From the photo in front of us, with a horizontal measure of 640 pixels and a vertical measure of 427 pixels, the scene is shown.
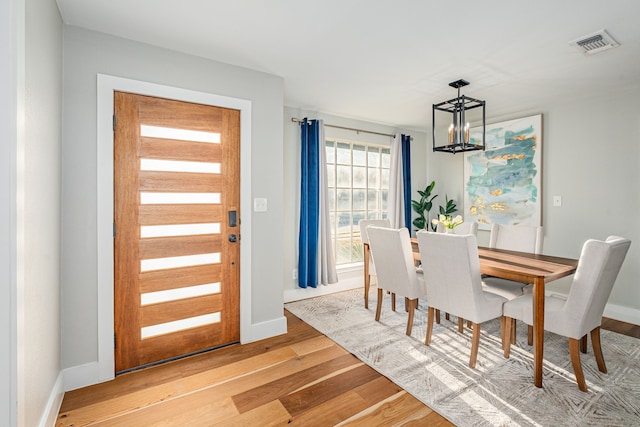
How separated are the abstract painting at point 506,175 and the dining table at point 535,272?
1411 mm

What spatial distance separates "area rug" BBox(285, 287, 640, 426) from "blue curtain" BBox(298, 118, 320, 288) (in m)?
0.79

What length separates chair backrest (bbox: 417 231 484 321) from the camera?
2211 millimetres

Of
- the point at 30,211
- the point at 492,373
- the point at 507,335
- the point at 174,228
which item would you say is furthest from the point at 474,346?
the point at 30,211

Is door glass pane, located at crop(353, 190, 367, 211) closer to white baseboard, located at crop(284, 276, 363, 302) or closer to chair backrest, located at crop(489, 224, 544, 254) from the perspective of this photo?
white baseboard, located at crop(284, 276, 363, 302)

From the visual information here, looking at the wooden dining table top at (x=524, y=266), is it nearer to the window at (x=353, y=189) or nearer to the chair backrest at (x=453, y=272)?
the chair backrest at (x=453, y=272)

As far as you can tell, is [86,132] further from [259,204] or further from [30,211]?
[259,204]

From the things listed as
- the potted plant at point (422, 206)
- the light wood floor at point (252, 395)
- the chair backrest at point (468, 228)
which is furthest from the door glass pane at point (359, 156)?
the light wood floor at point (252, 395)

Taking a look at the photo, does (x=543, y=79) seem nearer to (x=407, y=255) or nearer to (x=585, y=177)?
(x=585, y=177)

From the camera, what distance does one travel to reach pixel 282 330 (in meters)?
2.94

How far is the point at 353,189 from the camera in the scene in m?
4.54

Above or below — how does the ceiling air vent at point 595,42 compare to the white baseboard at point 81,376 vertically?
above

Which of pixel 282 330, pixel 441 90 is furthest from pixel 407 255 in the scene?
pixel 441 90

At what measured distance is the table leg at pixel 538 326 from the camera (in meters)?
2.06

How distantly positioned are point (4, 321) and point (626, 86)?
5010 millimetres
